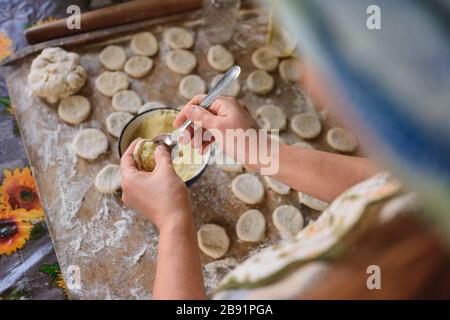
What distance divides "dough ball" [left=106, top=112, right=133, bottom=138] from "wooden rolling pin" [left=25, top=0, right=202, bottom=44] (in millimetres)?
442

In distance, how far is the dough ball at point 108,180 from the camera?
4.92 feet

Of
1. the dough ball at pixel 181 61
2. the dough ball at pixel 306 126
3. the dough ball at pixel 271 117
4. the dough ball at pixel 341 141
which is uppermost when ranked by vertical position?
the dough ball at pixel 181 61

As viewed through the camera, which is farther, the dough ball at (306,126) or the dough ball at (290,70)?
the dough ball at (290,70)

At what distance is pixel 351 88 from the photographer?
67 centimetres

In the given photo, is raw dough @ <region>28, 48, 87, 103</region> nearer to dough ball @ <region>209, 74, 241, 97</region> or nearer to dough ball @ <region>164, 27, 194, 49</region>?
dough ball @ <region>164, 27, 194, 49</region>

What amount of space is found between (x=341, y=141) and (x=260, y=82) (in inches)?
15.9

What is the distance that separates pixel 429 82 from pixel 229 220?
3.27 feet

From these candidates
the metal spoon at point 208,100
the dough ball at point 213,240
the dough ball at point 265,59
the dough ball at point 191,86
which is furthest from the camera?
the dough ball at point 265,59

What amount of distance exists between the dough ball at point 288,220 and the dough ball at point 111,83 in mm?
777

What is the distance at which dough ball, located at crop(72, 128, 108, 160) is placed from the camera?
158cm

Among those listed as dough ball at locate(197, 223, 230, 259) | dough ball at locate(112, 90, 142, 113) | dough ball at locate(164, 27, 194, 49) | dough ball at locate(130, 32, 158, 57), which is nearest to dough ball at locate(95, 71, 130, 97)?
dough ball at locate(112, 90, 142, 113)

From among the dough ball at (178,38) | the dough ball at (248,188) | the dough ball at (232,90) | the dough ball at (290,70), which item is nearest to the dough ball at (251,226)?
the dough ball at (248,188)

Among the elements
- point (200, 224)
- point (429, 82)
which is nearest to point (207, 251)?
point (200, 224)

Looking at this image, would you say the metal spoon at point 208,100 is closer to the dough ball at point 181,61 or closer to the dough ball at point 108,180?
the dough ball at point 108,180
